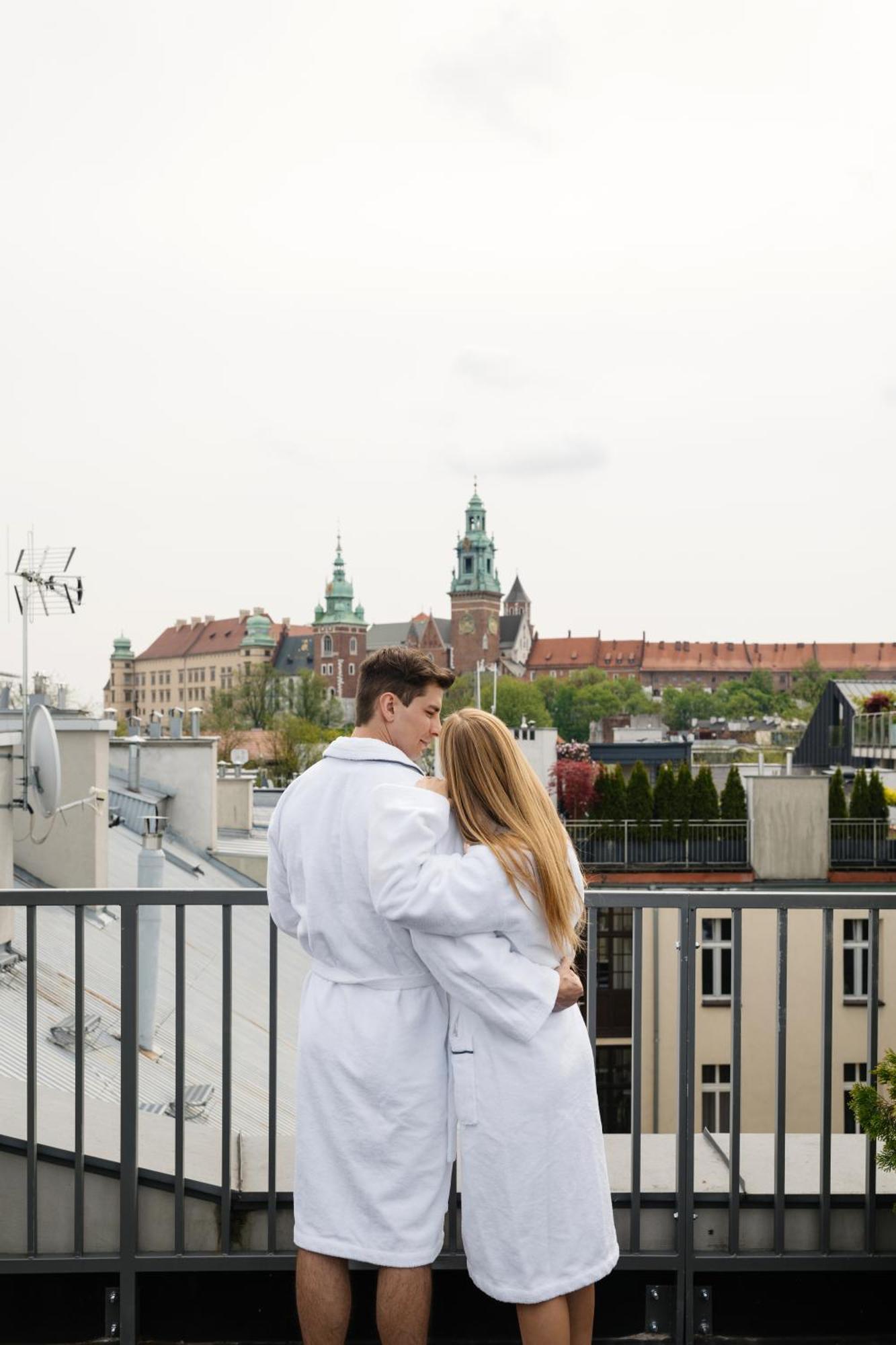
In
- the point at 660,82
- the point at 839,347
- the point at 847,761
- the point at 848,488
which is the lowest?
the point at 847,761

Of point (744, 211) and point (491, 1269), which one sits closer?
point (491, 1269)

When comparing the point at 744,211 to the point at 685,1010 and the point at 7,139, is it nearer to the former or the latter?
the point at 7,139

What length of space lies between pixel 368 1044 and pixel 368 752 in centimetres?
54

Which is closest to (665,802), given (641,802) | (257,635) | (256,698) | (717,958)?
(641,802)

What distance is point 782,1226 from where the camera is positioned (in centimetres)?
309

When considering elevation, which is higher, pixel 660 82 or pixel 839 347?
pixel 839 347

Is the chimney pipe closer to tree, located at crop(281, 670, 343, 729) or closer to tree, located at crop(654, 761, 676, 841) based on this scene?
tree, located at crop(654, 761, 676, 841)

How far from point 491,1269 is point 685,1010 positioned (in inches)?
36.2

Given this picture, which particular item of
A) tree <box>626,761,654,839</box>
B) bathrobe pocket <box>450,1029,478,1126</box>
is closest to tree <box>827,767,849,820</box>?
tree <box>626,761,654,839</box>

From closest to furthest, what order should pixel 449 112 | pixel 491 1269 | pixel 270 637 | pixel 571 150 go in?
pixel 491 1269 → pixel 449 112 → pixel 571 150 → pixel 270 637

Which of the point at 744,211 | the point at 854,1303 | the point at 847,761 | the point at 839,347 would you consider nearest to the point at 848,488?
the point at 839,347

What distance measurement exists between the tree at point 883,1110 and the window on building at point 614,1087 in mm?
13950

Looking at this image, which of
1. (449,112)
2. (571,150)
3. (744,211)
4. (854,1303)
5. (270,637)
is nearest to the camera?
(854,1303)

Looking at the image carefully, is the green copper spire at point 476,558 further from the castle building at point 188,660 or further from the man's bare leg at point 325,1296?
the man's bare leg at point 325,1296
